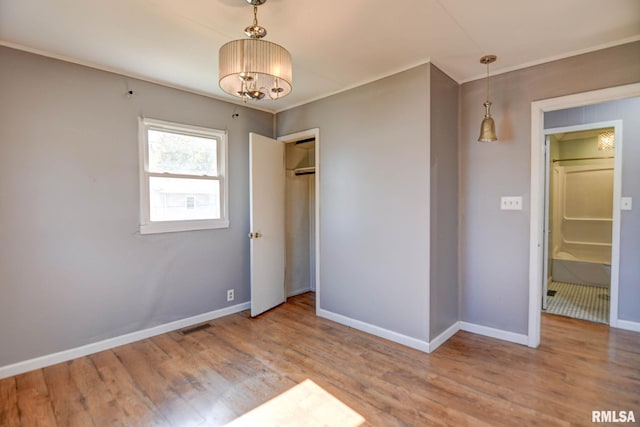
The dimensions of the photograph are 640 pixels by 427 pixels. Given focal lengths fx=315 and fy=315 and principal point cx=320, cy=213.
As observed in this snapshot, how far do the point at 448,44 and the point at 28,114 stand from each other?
3248 millimetres

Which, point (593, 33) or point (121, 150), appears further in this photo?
point (121, 150)

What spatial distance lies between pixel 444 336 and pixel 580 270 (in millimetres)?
3434

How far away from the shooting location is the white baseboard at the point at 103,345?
2392 mm

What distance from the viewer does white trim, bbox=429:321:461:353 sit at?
2.73 m

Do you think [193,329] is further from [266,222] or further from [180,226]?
[266,222]

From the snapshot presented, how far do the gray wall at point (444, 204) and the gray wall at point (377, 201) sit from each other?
106 millimetres

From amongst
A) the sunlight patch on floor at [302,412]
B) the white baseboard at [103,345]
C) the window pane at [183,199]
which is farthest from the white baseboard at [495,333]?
the window pane at [183,199]

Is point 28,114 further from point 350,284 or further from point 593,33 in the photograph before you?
point 593,33

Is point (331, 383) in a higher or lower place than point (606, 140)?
lower

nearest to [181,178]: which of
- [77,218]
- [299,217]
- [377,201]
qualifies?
[77,218]

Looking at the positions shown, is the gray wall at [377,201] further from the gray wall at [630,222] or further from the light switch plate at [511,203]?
the gray wall at [630,222]

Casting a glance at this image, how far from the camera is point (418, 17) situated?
202 cm

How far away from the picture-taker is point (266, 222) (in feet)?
12.2

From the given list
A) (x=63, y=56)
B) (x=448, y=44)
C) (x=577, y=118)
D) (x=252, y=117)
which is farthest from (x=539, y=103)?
(x=63, y=56)
